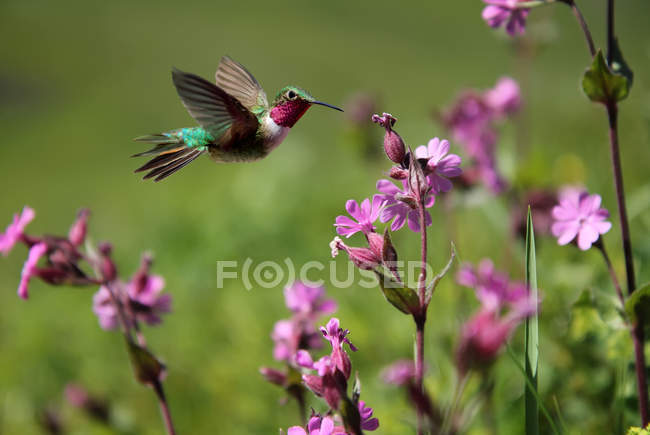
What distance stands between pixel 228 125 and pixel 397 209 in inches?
16.6

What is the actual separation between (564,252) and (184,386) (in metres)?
1.36

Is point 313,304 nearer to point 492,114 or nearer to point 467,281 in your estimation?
point 467,281

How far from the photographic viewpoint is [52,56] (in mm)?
9211

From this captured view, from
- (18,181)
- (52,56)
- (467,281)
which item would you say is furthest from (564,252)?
(52,56)

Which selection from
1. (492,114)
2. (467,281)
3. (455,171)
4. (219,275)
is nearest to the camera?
(455,171)

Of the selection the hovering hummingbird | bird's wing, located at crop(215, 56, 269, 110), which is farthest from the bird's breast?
bird's wing, located at crop(215, 56, 269, 110)

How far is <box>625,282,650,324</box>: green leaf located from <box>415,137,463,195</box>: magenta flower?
353mm

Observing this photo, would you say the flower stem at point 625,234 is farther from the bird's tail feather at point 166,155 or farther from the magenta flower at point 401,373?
the bird's tail feather at point 166,155

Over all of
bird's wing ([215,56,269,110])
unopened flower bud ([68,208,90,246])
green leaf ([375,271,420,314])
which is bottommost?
green leaf ([375,271,420,314])

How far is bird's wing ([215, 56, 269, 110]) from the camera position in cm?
126

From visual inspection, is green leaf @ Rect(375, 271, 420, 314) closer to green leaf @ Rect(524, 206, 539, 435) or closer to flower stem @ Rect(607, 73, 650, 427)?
green leaf @ Rect(524, 206, 539, 435)

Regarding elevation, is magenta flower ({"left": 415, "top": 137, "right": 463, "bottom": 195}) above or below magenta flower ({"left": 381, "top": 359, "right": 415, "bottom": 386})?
above

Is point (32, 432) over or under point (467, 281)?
under

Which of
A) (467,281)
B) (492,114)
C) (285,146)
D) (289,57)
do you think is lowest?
(467,281)
